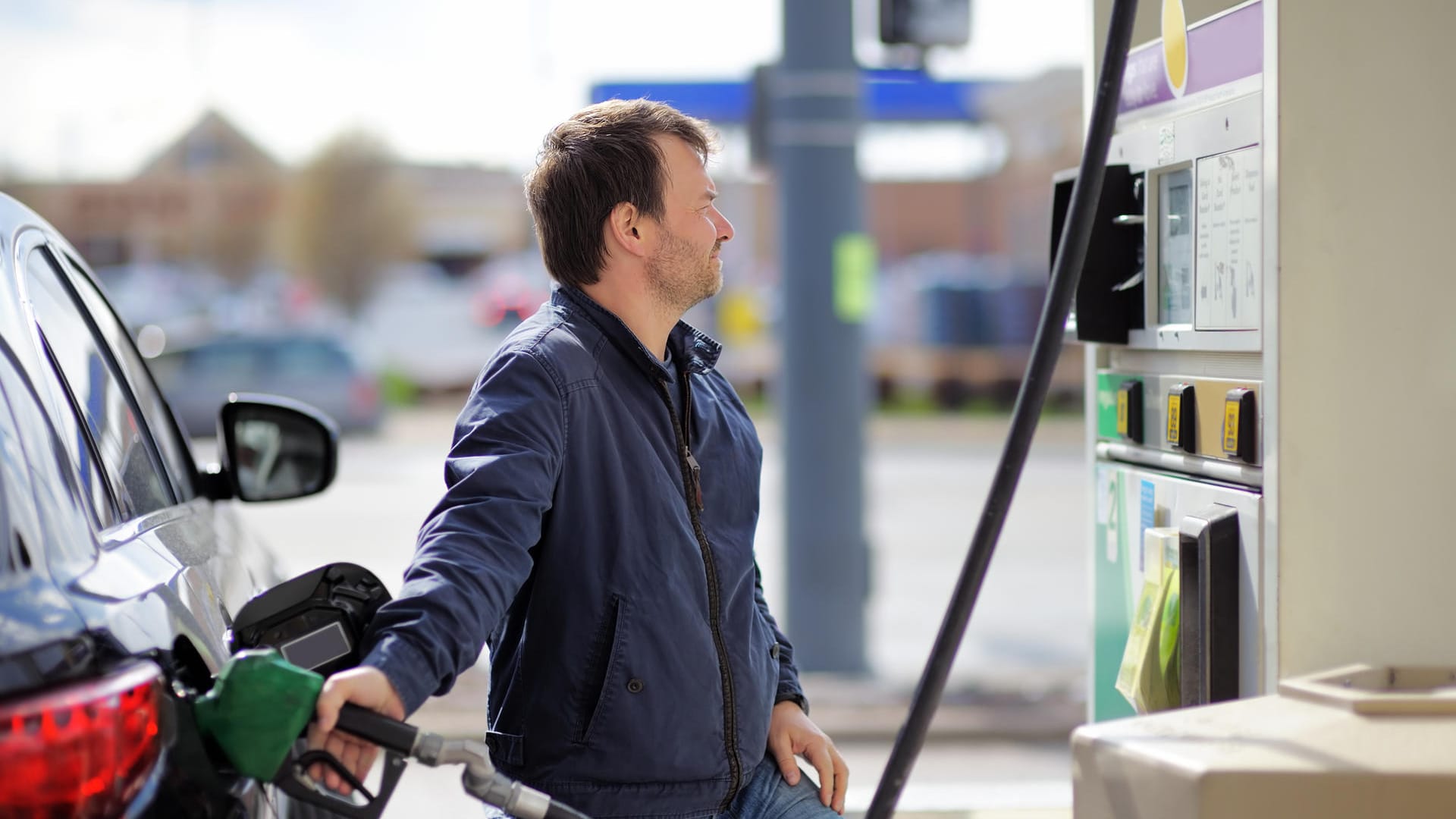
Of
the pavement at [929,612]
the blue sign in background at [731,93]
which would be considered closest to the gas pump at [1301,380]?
the pavement at [929,612]

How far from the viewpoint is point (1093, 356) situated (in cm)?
358

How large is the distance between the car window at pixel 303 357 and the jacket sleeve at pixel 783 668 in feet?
58.8

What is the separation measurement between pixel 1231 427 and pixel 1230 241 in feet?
1.20

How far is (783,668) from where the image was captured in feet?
8.45

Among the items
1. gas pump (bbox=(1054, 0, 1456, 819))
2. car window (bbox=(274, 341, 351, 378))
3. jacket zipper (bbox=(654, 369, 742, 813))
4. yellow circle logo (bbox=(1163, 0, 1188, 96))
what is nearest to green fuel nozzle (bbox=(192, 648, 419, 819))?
jacket zipper (bbox=(654, 369, 742, 813))

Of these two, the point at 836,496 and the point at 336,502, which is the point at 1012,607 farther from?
the point at 336,502

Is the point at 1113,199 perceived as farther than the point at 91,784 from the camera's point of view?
Yes

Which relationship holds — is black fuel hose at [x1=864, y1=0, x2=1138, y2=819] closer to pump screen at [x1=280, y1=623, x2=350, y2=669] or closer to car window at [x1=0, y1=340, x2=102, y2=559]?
pump screen at [x1=280, y1=623, x2=350, y2=669]

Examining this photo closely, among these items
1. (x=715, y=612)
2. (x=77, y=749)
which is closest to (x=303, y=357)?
(x=715, y=612)

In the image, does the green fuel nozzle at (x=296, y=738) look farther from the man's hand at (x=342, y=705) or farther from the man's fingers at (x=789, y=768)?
the man's fingers at (x=789, y=768)

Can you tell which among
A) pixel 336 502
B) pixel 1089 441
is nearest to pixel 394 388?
pixel 336 502

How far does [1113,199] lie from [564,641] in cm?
178

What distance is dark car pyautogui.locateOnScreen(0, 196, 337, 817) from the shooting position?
52.3 inches

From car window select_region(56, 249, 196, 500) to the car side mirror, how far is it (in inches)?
6.8
